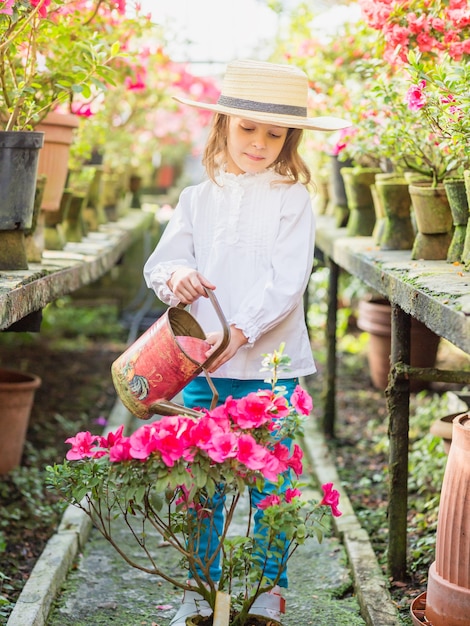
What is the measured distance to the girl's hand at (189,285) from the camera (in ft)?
8.29

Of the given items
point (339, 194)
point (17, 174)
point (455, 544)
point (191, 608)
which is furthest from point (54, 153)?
point (455, 544)

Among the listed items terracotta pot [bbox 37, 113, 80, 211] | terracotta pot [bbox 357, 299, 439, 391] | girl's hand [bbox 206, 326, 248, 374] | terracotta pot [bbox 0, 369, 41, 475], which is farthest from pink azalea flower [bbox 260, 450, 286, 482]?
terracotta pot [bbox 357, 299, 439, 391]

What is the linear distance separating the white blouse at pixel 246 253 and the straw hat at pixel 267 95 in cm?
20

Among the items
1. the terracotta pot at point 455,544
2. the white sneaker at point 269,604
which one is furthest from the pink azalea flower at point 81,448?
the terracotta pot at point 455,544

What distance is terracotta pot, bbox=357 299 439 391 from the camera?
521 cm

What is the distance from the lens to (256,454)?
6.96 ft

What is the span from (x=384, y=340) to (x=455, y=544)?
3.36m

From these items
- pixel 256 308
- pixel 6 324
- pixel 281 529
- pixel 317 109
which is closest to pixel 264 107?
pixel 256 308

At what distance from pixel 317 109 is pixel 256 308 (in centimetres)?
321

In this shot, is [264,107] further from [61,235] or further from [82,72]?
[61,235]

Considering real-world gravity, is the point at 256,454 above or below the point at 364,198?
below

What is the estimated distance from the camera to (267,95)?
9.11ft

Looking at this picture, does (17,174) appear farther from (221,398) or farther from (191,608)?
(191,608)

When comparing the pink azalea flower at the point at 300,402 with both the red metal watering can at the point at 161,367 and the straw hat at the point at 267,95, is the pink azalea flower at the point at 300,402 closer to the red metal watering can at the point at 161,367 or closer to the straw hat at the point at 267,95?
the red metal watering can at the point at 161,367
